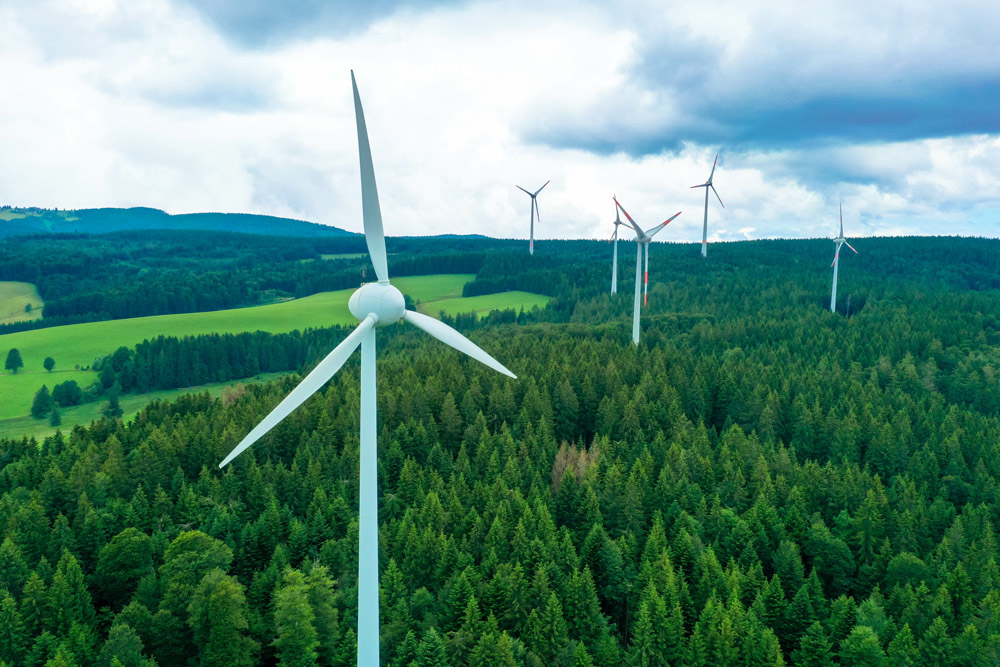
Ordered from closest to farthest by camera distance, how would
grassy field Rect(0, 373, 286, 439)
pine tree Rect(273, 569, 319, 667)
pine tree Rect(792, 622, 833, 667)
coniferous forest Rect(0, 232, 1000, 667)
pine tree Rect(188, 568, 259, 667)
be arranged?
pine tree Rect(792, 622, 833, 667) < pine tree Rect(273, 569, 319, 667) < coniferous forest Rect(0, 232, 1000, 667) < pine tree Rect(188, 568, 259, 667) < grassy field Rect(0, 373, 286, 439)

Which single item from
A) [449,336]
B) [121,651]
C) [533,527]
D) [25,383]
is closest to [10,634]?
[121,651]

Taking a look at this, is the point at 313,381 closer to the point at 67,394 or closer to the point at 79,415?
the point at 79,415

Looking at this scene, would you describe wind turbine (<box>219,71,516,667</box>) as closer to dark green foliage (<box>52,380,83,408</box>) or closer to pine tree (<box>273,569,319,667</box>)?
pine tree (<box>273,569,319,667</box>)

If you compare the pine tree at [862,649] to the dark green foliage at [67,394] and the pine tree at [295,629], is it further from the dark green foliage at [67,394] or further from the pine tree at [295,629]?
the dark green foliage at [67,394]

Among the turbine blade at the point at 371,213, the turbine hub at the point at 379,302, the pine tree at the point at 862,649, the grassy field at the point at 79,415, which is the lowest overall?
the grassy field at the point at 79,415

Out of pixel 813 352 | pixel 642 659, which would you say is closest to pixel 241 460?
pixel 642 659

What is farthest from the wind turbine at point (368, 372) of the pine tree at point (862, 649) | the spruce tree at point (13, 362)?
the spruce tree at point (13, 362)

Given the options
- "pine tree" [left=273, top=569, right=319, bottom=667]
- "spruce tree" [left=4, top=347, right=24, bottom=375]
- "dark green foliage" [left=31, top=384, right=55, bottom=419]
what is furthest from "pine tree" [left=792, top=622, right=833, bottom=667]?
"spruce tree" [left=4, top=347, right=24, bottom=375]
